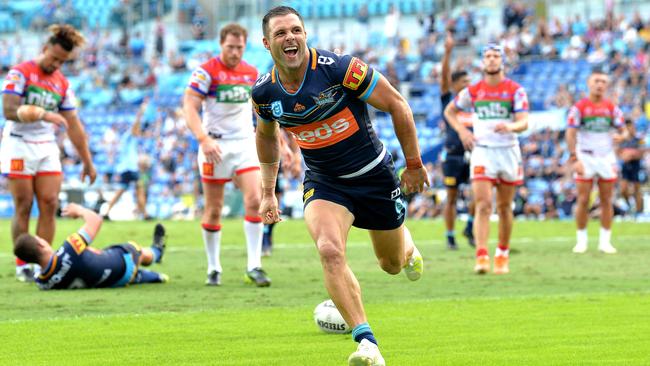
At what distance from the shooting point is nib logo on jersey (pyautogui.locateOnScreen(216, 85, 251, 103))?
12.2m

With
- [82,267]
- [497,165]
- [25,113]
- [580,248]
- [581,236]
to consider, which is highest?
[25,113]

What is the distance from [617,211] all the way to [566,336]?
65.7ft

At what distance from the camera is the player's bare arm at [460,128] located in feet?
44.1

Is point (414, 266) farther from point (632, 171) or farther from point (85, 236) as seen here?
point (632, 171)

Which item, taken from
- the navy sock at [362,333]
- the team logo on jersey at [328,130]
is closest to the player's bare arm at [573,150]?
the team logo on jersey at [328,130]

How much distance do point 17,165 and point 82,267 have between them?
215 cm

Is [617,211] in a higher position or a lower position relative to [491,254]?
lower

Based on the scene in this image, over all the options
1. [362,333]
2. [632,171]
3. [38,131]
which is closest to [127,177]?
[632,171]

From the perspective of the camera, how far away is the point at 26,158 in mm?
12734

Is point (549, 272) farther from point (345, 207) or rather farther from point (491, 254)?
point (345, 207)

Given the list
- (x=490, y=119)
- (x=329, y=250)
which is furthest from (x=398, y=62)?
(x=329, y=250)

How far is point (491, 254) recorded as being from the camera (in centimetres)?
1617

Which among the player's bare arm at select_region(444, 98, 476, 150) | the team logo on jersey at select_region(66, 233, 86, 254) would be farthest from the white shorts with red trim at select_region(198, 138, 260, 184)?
the player's bare arm at select_region(444, 98, 476, 150)

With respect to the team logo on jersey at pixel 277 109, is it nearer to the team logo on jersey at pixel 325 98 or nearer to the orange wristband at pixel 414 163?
the team logo on jersey at pixel 325 98
